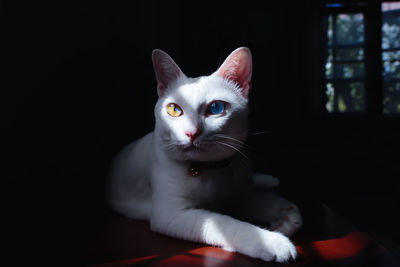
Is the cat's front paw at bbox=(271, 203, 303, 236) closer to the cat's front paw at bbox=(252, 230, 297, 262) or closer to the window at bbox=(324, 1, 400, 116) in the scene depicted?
the cat's front paw at bbox=(252, 230, 297, 262)

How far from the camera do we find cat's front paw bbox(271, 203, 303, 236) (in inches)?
35.5

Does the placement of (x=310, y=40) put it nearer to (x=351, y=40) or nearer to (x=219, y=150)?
(x=351, y=40)

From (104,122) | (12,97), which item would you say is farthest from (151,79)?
(12,97)

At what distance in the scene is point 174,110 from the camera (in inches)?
36.7

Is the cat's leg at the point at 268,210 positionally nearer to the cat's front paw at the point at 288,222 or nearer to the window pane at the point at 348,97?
the cat's front paw at the point at 288,222

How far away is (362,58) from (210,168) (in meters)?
2.60

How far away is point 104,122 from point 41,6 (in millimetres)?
571

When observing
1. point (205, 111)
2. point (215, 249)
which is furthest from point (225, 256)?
point (205, 111)

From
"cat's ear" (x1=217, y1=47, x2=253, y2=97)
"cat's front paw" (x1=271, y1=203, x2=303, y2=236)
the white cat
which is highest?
"cat's ear" (x1=217, y1=47, x2=253, y2=97)

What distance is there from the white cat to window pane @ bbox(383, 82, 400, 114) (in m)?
2.58

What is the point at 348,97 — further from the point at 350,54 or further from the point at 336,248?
the point at 336,248

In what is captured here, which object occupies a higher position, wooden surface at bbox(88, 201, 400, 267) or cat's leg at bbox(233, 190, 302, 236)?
cat's leg at bbox(233, 190, 302, 236)

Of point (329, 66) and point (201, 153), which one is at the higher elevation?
point (329, 66)

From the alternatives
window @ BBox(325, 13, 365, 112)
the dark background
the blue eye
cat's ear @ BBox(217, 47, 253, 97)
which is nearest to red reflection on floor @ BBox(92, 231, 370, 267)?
the dark background
